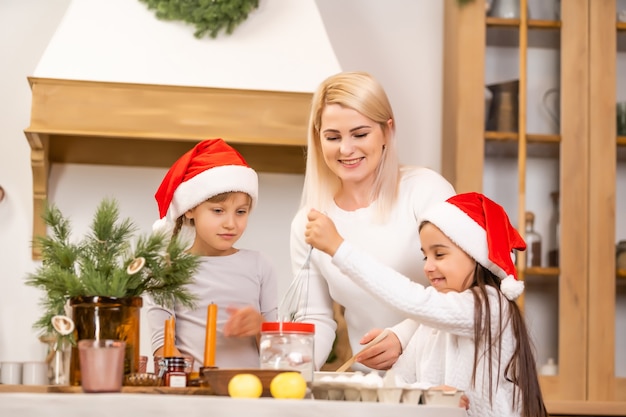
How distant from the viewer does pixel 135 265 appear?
1414mm

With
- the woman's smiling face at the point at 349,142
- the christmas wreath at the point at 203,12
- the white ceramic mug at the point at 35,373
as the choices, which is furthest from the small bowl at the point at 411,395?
the christmas wreath at the point at 203,12

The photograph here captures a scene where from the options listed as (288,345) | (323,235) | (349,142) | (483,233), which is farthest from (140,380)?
(349,142)

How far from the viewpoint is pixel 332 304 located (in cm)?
242

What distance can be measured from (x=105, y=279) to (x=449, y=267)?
0.74 meters

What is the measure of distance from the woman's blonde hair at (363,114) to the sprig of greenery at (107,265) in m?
0.85

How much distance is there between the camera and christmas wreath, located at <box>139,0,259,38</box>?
9.72ft

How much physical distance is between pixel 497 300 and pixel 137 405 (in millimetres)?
816

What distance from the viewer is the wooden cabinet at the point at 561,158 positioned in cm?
331

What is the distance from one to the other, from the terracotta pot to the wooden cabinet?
206 centimetres

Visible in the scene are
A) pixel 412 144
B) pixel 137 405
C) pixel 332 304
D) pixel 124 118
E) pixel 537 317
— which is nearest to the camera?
pixel 137 405

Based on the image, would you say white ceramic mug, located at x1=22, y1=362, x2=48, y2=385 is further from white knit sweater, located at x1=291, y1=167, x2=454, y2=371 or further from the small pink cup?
white knit sweater, located at x1=291, y1=167, x2=454, y2=371

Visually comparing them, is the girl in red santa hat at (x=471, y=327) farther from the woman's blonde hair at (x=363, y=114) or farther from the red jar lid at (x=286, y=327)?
the woman's blonde hair at (x=363, y=114)

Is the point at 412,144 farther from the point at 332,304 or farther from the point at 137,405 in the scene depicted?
the point at 137,405

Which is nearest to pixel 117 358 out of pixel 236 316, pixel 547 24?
pixel 236 316
